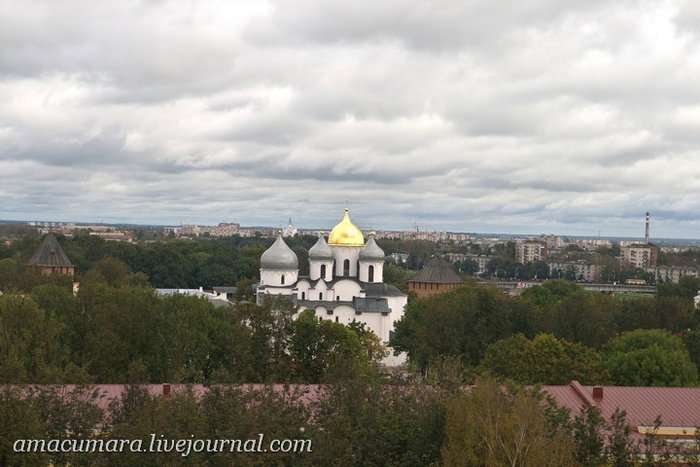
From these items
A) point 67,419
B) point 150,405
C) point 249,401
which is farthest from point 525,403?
point 67,419

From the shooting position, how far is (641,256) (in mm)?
183125

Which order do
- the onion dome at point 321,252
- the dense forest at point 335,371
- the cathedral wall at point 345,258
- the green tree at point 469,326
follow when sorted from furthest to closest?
the cathedral wall at point 345,258 < the onion dome at point 321,252 < the green tree at point 469,326 < the dense forest at point 335,371

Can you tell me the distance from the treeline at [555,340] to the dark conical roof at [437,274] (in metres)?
18.6

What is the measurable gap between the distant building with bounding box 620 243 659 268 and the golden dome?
12529 cm

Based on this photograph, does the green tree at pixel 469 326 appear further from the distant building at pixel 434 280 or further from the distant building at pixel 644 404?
the distant building at pixel 434 280

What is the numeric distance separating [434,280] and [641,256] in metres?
115

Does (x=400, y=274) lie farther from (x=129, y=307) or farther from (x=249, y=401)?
(x=249, y=401)

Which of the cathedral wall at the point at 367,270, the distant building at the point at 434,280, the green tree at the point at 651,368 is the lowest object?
the green tree at the point at 651,368

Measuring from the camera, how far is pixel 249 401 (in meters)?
20.9

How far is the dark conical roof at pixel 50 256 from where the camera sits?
267ft

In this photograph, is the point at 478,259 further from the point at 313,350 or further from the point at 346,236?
the point at 313,350

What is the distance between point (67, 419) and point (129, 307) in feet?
55.1

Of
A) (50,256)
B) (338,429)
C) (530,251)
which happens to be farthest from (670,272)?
(338,429)

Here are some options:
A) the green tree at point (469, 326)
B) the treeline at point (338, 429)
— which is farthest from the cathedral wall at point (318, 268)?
the treeline at point (338, 429)
